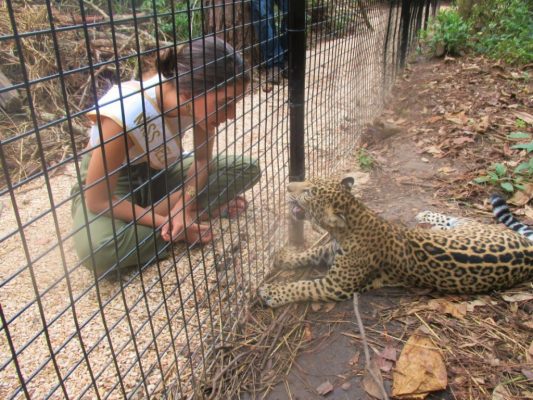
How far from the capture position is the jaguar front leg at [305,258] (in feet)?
11.6

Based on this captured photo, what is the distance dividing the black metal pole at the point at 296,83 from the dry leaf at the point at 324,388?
1.44m

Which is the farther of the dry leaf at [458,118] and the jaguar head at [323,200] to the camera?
the dry leaf at [458,118]

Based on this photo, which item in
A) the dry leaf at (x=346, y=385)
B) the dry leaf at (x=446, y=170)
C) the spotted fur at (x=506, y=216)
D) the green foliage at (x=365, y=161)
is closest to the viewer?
the dry leaf at (x=346, y=385)

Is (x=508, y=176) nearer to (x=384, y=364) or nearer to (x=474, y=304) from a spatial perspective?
(x=474, y=304)

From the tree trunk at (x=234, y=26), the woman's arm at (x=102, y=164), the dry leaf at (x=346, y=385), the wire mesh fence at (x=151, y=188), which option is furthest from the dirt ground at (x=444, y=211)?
the tree trunk at (x=234, y=26)

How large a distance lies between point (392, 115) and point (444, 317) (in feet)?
14.8

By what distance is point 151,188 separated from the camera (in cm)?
193

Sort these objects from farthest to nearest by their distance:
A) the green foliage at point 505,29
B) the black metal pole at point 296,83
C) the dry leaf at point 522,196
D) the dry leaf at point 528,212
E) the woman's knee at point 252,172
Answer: the green foliage at point 505,29 → the dry leaf at point 522,196 → the dry leaf at point 528,212 → the woman's knee at point 252,172 → the black metal pole at point 296,83

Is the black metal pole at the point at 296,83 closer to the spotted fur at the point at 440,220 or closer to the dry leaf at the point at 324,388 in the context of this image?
the spotted fur at the point at 440,220

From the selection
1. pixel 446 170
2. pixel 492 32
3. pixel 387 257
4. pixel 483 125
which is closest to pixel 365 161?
pixel 446 170

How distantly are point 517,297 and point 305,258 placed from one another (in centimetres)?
144

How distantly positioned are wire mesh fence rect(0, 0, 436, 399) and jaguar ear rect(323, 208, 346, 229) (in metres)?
0.41

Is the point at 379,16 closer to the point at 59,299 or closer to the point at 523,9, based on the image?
the point at 59,299

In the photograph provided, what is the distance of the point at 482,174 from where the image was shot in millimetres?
4742
